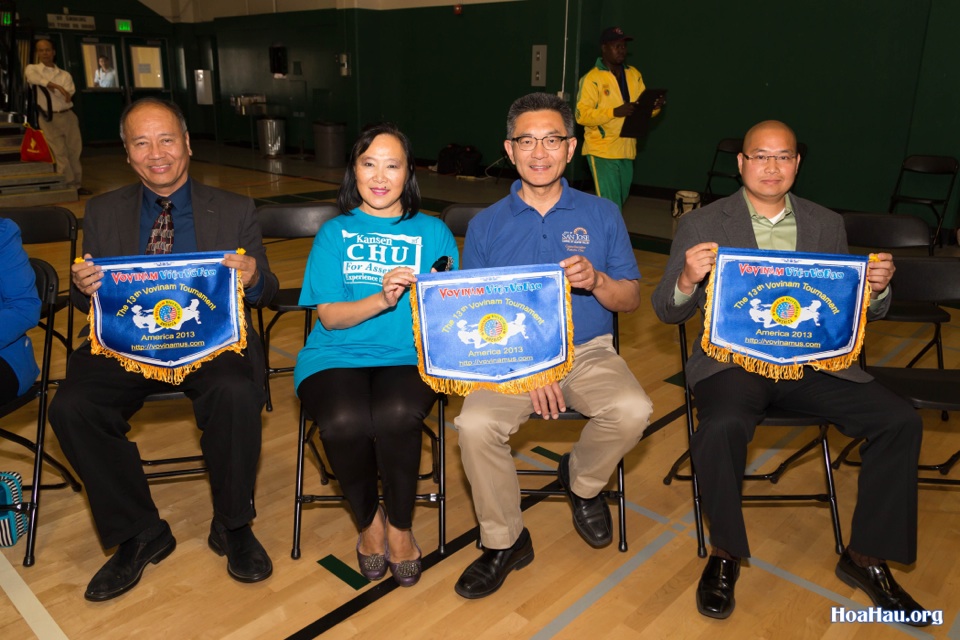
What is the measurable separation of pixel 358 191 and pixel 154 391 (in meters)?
1.03

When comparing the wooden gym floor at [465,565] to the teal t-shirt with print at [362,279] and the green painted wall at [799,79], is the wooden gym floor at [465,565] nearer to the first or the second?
the teal t-shirt with print at [362,279]

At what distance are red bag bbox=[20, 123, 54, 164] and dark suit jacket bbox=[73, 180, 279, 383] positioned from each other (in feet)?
26.3

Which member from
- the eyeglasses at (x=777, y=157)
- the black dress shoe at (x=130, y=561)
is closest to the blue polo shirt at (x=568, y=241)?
the eyeglasses at (x=777, y=157)

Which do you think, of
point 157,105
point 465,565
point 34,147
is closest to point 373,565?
point 465,565

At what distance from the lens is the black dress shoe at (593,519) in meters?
2.64

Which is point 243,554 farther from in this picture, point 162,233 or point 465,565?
point 162,233

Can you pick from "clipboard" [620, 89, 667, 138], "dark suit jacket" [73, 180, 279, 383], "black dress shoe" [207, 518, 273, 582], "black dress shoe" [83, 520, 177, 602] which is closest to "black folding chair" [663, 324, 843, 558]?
"black dress shoe" [207, 518, 273, 582]

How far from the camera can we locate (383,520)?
8.36ft

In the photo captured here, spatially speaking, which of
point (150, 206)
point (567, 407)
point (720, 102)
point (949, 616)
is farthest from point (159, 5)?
point (949, 616)

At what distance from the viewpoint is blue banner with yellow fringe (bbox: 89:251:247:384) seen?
7.82 ft

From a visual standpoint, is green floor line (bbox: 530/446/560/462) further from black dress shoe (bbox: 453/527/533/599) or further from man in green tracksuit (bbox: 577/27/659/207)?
man in green tracksuit (bbox: 577/27/659/207)

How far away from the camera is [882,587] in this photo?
233cm

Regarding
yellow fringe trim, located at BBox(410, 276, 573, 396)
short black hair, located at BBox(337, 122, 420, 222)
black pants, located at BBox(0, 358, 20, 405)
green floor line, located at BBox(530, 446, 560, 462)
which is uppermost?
short black hair, located at BBox(337, 122, 420, 222)

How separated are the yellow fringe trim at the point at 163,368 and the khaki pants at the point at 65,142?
8.56 meters
